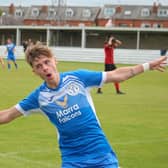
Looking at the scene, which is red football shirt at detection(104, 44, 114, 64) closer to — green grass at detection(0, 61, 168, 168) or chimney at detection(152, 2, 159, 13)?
green grass at detection(0, 61, 168, 168)

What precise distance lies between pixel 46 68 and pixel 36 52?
20cm

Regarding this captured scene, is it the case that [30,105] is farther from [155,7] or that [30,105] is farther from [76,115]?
[155,7]

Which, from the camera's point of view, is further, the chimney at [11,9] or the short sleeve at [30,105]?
the chimney at [11,9]


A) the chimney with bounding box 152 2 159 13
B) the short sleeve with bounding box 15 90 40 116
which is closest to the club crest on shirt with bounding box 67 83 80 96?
the short sleeve with bounding box 15 90 40 116

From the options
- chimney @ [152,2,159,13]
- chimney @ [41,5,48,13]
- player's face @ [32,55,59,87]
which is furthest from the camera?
chimney @ [41,5,48,13]

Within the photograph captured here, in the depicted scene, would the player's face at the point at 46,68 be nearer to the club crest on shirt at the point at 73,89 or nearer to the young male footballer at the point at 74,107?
the young male footballer at the point at 74,107

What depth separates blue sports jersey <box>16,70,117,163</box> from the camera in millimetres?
5219

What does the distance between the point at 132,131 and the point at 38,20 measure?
108705 millimetres

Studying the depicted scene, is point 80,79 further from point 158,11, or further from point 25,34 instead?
point 158,11

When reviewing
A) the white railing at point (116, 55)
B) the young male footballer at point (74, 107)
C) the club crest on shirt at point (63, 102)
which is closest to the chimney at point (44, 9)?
the white railing at point (116, 55)

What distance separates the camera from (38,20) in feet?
395

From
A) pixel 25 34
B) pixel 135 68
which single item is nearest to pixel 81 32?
pixel 25 34

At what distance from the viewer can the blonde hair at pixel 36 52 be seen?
17.0 feet

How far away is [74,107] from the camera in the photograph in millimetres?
5242
